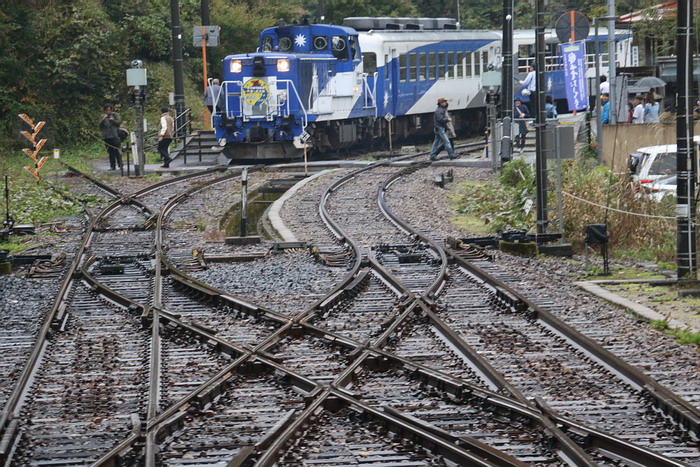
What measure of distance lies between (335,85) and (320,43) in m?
1.28

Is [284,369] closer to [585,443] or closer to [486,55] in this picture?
[585,443]

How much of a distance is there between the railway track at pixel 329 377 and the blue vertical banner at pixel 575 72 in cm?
1020

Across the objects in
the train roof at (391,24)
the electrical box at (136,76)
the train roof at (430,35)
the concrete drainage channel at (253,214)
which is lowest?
the concrete drainage channel at (253,214)

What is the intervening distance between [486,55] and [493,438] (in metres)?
34.5

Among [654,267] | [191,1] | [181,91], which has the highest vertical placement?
[191,1]

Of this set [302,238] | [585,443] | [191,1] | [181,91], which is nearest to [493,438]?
[585,443]

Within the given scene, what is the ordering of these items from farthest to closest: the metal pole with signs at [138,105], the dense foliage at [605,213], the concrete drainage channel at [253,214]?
the metal pole with signs at [138,105], the concrete drainage channel at [253,214], the dense foliage at [605,213]

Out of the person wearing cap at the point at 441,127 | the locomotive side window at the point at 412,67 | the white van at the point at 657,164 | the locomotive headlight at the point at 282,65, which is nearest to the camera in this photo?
the white van at the point at 657,164

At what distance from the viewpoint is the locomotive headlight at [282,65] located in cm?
3064

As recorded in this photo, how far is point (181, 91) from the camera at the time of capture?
3541cm

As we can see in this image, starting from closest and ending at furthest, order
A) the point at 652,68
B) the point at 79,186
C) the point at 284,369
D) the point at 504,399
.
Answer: the point at 504,399
the point at 284,369
the point at 79,186
the point at 652,68

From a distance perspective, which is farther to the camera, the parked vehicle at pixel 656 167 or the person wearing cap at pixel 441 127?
the person wearing cap at pixel 441 127

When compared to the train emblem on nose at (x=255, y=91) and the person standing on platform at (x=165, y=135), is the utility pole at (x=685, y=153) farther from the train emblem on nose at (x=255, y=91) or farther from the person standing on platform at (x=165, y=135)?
the person standing on platform at (x=165, y=135)

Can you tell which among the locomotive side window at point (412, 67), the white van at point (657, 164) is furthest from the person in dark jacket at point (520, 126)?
the white van at point (657, 164)
